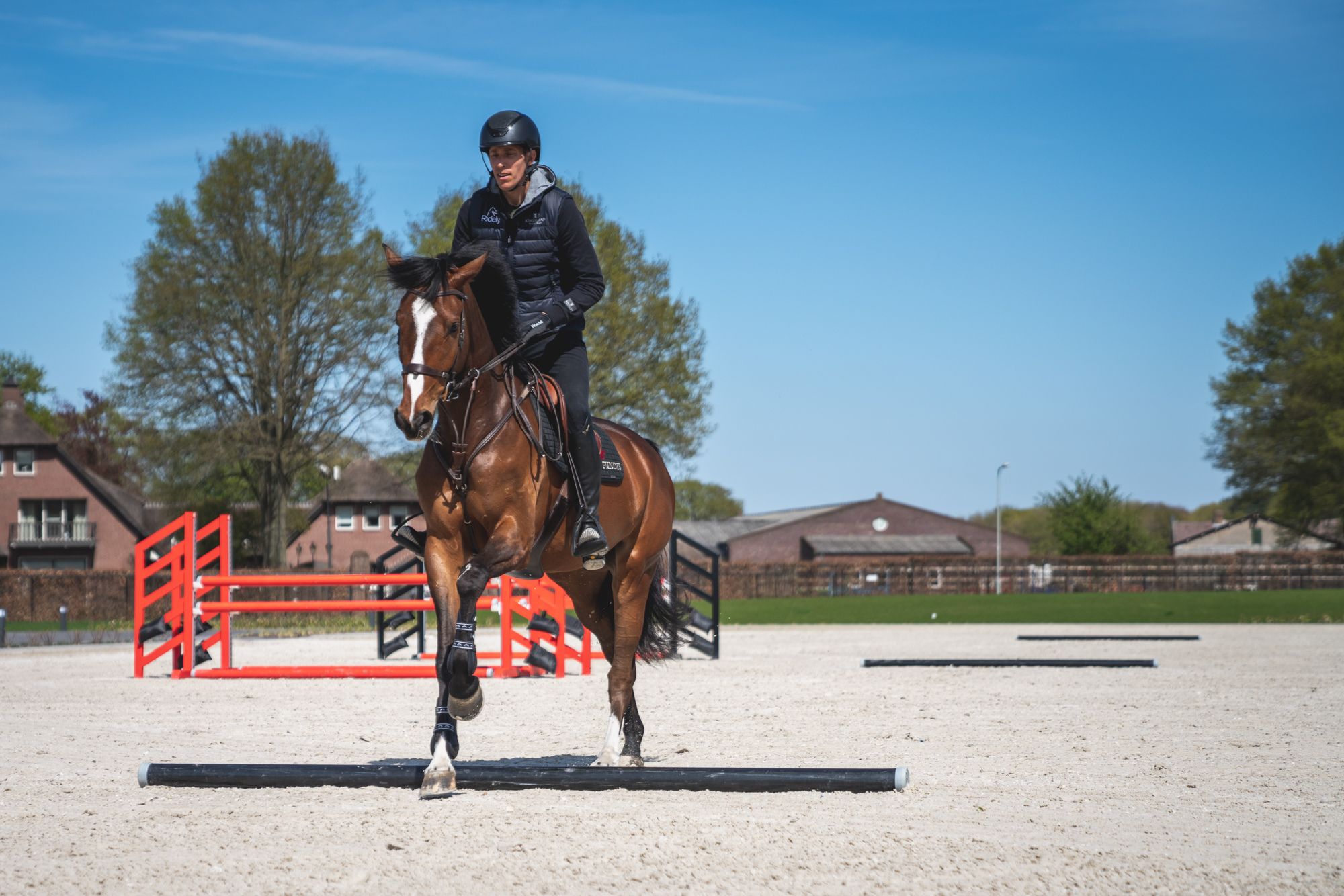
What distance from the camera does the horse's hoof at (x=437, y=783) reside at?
6.34m

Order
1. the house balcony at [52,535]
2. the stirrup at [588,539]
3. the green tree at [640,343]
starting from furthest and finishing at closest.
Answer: the house balcony at [52,535]
the green tree at [640,343]
the stirrup at [588,539]

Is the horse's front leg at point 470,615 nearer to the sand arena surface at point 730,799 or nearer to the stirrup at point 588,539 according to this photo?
the sand arena surface at point 730,799

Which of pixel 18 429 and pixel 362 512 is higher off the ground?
pixel 18 429

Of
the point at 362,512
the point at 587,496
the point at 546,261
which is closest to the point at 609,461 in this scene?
the point at 587,496

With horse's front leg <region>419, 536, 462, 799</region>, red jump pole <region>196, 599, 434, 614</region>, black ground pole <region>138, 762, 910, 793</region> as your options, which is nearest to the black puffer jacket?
horse's front leg <region>419, 536, 462, 799</region>

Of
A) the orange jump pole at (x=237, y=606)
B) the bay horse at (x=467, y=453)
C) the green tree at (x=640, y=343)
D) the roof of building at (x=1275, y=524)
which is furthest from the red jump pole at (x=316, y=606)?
the roof of building at (x=1275, y=524)

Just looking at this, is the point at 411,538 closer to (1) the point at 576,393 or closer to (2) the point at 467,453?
(2) the point at 467,453

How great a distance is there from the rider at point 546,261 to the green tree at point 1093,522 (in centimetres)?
7875

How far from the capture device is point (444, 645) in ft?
21.9

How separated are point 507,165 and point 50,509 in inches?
2819

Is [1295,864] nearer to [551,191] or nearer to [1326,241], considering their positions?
[551,191]

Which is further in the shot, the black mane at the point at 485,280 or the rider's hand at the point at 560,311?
the rider's hand at the point at 560,311

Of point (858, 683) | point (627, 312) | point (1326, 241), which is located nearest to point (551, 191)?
point (858, 683)

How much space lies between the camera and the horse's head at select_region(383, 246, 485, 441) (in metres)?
6.38
